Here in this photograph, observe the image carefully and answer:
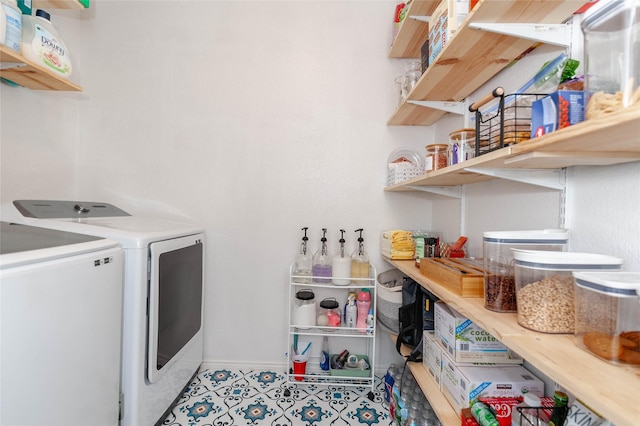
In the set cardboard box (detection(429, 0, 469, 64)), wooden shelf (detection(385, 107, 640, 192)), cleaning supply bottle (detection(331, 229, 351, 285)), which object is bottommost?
cleaning supply bottle (detection(331, 229, 351, 285))

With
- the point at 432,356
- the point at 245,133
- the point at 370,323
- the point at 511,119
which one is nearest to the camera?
the point at 511,119

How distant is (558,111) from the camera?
641mm

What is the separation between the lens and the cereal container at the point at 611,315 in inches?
22.5

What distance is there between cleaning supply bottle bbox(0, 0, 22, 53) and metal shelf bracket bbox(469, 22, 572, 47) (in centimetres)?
176

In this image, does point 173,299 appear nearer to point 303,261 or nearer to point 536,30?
point 303,261

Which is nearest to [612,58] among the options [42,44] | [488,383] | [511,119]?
[511,119]

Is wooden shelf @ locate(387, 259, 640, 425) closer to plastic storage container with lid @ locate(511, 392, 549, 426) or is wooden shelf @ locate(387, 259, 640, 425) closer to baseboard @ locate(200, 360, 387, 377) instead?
plastic storage container with lid @ locate(511, 392, 549, 426)

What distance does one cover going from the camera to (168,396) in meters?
1.61

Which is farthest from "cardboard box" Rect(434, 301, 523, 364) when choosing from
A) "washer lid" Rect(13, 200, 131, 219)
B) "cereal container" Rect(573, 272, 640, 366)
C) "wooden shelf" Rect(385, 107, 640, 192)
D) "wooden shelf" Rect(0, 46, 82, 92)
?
"wooden shelf" Rect(0, 46, 82, 92)

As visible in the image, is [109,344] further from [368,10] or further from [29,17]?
[368,10]

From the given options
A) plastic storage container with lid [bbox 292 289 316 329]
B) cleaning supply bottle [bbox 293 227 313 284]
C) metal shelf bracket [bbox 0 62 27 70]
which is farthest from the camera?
cleaning supply bottle [bbox 293 227 313 284]

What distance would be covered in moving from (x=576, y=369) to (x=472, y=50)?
104cm

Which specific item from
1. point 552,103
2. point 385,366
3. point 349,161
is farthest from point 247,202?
point 552,103

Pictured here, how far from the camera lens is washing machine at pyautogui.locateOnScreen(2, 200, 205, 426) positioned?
1351mm
